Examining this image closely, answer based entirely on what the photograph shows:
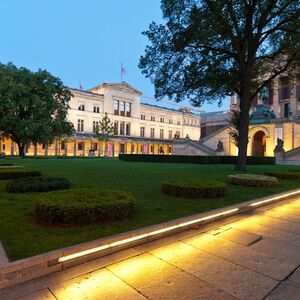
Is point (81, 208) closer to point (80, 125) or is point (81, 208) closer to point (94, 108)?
point (80, 125)

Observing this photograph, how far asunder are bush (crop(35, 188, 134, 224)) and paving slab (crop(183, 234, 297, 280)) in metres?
1.59

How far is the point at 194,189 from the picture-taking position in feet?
30.3

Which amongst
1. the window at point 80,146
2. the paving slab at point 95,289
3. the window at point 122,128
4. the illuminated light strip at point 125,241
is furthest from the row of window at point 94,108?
the paving slab at point 95,289

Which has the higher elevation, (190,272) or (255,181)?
(255,181)

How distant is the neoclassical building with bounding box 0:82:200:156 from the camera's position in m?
69.1

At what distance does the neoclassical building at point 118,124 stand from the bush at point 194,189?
185 ft

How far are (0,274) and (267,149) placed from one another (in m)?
46.4

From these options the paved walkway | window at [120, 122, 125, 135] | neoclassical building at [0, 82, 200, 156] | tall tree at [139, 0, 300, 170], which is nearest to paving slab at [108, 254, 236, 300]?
the paved walkway

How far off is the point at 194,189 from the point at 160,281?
5.38 metres

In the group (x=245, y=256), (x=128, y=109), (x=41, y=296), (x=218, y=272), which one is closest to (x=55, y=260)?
(x=41, y=296)

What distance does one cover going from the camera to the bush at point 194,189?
9.21 metres

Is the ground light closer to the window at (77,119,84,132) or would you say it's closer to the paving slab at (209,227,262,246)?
the paving slab at (209,227,262,246)

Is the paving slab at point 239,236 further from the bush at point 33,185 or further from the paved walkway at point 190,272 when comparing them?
the bush at point 33,185

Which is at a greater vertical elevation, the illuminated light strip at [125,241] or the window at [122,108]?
the window at [122,108]
